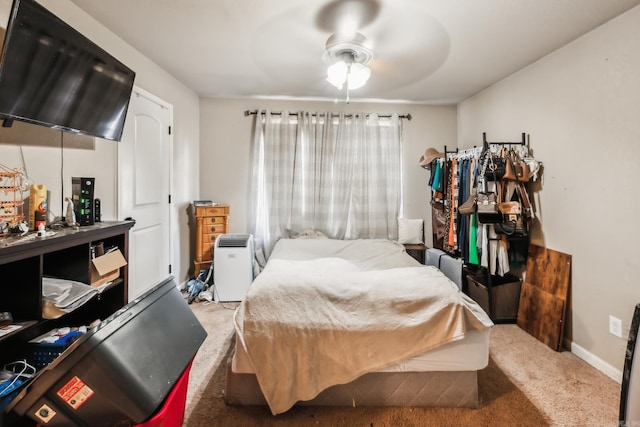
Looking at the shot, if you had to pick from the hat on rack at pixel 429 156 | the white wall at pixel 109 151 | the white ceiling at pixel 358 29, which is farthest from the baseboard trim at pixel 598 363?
the white wall at pixel 109 151

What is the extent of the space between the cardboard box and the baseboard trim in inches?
136

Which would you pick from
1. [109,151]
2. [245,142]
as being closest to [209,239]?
[245,142]

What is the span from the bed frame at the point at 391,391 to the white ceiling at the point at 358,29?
2.29 m

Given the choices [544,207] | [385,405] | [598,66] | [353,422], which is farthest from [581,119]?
[353,422]

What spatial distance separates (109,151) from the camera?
7.69 ft

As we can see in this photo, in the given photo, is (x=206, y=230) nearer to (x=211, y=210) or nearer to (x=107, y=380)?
(x=211, y=210)

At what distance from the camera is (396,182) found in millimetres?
4098

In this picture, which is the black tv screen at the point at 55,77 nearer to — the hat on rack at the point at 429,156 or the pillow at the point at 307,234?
the pillow at the point at 307,234

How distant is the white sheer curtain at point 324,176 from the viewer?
3.99 meters

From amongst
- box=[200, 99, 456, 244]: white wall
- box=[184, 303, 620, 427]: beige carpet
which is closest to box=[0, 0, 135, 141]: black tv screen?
box=[184, 303, 620, 427]: beige carpet

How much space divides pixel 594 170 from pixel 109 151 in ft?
12.2

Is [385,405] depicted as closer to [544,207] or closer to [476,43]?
[544,207]

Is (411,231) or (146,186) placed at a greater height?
(146,186)

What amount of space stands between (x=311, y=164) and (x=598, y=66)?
288 cm
